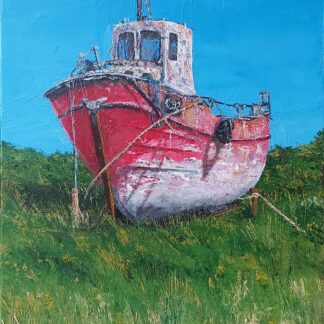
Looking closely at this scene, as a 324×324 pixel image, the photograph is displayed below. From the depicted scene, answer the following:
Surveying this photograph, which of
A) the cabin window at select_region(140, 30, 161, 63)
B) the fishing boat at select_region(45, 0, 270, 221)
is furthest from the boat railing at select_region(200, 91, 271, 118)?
the cabin window at select_region(140, 30, 161, 63)

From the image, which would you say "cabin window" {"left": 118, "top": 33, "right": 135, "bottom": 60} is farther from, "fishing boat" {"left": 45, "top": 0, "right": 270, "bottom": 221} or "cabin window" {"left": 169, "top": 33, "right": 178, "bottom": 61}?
"cabin window" {"left": 169, "top": 33, "right": 178, "bottom": 61}

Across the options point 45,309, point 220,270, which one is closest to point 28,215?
point 45,309

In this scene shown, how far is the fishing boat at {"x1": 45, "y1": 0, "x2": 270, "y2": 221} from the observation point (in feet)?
17.4

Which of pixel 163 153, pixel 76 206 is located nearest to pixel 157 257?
pixel 76 206

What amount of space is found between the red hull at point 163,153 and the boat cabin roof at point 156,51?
0.12 meters

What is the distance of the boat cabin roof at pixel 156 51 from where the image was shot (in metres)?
5.13

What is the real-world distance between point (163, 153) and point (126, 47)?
2.76ft

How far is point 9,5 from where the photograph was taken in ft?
16.5

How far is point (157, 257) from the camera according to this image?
16.5ft

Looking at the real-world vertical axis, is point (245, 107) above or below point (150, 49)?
below

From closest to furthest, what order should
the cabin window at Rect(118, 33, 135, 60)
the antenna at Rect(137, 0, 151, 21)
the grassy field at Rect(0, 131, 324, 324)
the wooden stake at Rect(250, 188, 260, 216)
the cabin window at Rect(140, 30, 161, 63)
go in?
the grassy field at Rect(0, 131, 324, 324) < the antenna at Rect(137, 0, 151, 21) < the cabin window at Rect(118, 33, 135, 60) < the wooden stake at Rect(250, 188, 260, 216) < the cabin window at Rect(140, 30, 161, 63)

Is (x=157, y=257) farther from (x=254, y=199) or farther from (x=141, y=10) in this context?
(x=141, y=10)

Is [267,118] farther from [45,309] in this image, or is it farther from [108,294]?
[45,309]

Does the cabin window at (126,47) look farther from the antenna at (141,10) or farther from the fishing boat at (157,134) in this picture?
the antenna at (141,10)
